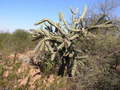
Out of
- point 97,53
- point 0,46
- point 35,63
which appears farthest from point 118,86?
point 0,46

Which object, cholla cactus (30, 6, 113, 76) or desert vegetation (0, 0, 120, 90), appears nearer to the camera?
desert vegetation (0, 0, 120, 90)

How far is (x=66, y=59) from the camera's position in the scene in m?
8.41

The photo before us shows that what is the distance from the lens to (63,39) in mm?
8281

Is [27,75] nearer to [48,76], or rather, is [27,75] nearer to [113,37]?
[48,76]

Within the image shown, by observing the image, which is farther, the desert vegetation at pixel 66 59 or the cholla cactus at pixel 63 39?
the cholla cactus at pixel 63 39

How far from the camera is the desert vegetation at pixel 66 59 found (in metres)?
7.21

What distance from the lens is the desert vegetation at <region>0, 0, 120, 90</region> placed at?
7211 mm

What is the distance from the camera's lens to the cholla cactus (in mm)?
8148

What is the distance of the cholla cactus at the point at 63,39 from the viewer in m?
8.15

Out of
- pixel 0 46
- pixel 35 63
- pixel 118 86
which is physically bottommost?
pixel 118 86

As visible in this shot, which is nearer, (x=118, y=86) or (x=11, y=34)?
(x=118, y=86)

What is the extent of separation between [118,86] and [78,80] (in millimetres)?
1170

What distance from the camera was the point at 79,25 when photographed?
8773 millimetres

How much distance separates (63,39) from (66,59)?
664 millimetres
